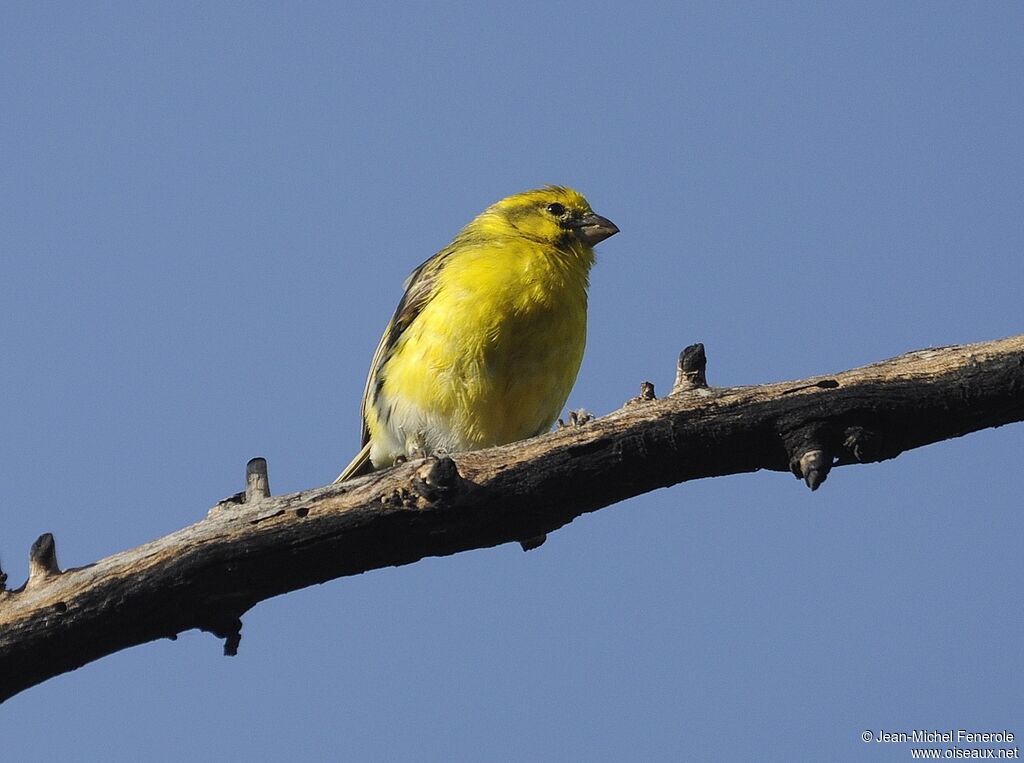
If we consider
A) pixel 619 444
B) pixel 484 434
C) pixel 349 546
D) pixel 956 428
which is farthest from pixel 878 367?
pixel 484 434

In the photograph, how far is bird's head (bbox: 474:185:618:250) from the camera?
7.89 meters

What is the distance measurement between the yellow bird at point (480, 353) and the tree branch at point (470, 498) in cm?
200

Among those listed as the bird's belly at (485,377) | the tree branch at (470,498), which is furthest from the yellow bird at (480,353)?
the tree branch at (470,498)

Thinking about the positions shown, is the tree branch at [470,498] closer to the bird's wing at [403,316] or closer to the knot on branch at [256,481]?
the knot on branch at [256,481]

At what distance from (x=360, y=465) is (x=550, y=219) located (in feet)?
6.75

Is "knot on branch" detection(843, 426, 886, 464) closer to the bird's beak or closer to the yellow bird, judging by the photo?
the yellow bird

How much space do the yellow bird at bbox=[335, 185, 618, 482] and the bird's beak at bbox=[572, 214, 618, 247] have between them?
10.8 inches

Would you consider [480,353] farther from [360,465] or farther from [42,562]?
[42,562]

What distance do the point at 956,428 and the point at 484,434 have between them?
9.66ft

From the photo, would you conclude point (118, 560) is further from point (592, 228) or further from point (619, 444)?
point (592, 228)

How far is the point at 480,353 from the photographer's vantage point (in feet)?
22.3

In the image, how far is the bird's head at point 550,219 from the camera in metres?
7.89

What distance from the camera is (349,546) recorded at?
4.74 metres

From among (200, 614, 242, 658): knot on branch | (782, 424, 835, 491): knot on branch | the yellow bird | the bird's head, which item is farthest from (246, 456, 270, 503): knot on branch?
the bird's head
